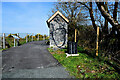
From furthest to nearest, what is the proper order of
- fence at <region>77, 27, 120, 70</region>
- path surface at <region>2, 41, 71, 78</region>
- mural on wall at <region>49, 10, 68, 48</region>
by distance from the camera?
mural on wall at <region>49, 10, 68, 48</region> → fence at <region>77, 27, 120, 70</region> → path surface at <region>2, 41, 71, 78</region>

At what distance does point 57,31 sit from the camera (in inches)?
472

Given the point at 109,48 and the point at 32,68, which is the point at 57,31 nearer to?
the point at 109,48

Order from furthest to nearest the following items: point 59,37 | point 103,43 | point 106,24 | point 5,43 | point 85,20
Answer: point 85,20 → point 59,37 → point 5,43 → point 106,24 → point 103,43

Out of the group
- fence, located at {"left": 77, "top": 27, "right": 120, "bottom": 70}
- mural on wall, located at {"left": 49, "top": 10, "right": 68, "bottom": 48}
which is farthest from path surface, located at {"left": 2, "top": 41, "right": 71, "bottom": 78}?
mural on wall, located at {"left": 49, "top": 10, "right": 68, "bottom": 48}

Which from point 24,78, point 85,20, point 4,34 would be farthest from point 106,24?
point 4,34

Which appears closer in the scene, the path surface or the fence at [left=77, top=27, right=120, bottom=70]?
the path surface

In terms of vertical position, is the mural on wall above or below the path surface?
above

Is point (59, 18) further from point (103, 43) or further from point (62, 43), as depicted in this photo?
point (103, 43)

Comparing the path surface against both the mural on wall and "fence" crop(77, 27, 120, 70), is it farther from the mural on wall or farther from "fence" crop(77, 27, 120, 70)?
the mural on wall

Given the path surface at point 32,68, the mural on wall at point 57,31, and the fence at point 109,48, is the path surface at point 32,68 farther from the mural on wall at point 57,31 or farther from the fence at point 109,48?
the mural on wall at point 57,31

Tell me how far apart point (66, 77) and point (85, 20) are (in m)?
11.3

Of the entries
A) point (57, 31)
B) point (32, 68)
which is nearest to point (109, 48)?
point (32, 68)

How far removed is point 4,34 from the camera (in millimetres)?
11000

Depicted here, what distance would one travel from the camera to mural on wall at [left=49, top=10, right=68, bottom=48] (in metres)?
11.9
